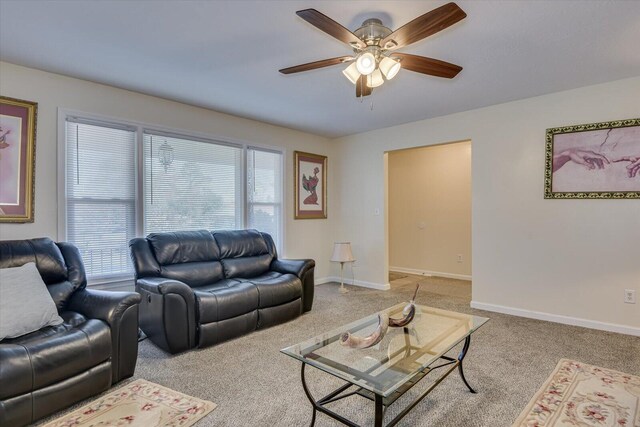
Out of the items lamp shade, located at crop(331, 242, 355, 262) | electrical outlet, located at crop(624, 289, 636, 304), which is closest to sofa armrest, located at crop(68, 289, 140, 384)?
lamp shade, located at crop(331, 242, 355, 262)

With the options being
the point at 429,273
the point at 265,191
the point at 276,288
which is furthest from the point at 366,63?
the point at 429,273

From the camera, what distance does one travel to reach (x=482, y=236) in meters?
4.19

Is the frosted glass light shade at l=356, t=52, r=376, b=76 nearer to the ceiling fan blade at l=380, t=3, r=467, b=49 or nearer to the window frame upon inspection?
the ceiling fan blade at l=380, t=3, r=467, b=49

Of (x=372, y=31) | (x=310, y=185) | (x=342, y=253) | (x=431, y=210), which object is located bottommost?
(x=342, y=253)

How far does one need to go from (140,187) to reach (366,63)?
2764 millimetres

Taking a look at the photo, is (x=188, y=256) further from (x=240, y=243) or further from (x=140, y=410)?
(x=140, y=410)

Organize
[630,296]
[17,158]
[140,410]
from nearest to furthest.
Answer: [140,410], [17,158], [630,296]

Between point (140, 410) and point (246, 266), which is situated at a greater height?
point (246, 266)

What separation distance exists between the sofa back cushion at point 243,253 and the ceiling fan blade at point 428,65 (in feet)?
8.85

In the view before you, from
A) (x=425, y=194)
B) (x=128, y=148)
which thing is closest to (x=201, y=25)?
(x=128, y=148)

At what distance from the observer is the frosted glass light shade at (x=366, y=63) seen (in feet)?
6.80

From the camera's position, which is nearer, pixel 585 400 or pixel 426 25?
pixel 426 25

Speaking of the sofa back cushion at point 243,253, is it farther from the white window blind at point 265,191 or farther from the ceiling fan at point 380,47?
the ceiling fan at point 380,47

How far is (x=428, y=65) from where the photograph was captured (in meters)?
2.30
